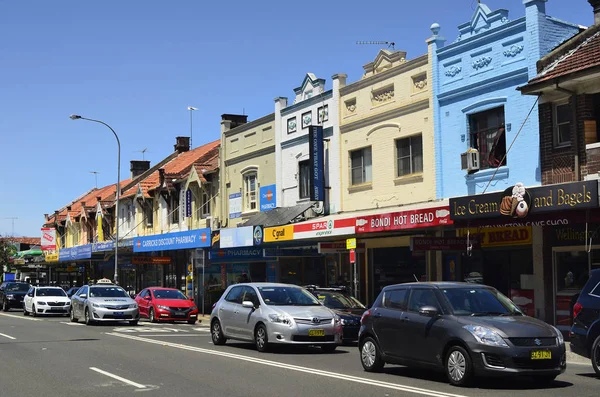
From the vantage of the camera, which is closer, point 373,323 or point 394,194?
point 373,323

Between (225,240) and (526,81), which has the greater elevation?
(526,81)

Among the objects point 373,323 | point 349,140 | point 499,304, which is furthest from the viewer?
point 349,140

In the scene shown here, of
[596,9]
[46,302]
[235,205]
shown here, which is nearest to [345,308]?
[596,9]

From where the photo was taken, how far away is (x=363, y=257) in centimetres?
2806

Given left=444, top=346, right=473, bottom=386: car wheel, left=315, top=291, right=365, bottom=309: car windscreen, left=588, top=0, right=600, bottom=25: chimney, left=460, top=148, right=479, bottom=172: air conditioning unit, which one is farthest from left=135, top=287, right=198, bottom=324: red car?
left=444, top=346, right=473, bottom=386: car wheel

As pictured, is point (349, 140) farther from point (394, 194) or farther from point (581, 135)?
point (581, 135)

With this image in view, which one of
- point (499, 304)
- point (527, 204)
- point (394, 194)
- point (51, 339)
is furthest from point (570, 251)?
point (51, 339)

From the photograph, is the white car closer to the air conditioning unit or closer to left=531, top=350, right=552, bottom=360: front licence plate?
the air conditioning unit

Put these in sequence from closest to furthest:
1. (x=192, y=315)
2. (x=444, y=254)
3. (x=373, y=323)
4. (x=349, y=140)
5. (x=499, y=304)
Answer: (x=499, y=304)
(x=373, y=323)
(x=444, y=254)
(x=349, y=140)
(x=192, y=315)

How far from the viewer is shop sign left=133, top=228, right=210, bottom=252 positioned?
34.0 metres

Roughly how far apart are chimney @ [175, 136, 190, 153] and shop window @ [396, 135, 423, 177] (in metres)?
29.1

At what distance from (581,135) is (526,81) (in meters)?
2.32

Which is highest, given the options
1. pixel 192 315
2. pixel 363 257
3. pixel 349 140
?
pixel 349 140

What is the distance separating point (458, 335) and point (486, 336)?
42cm
